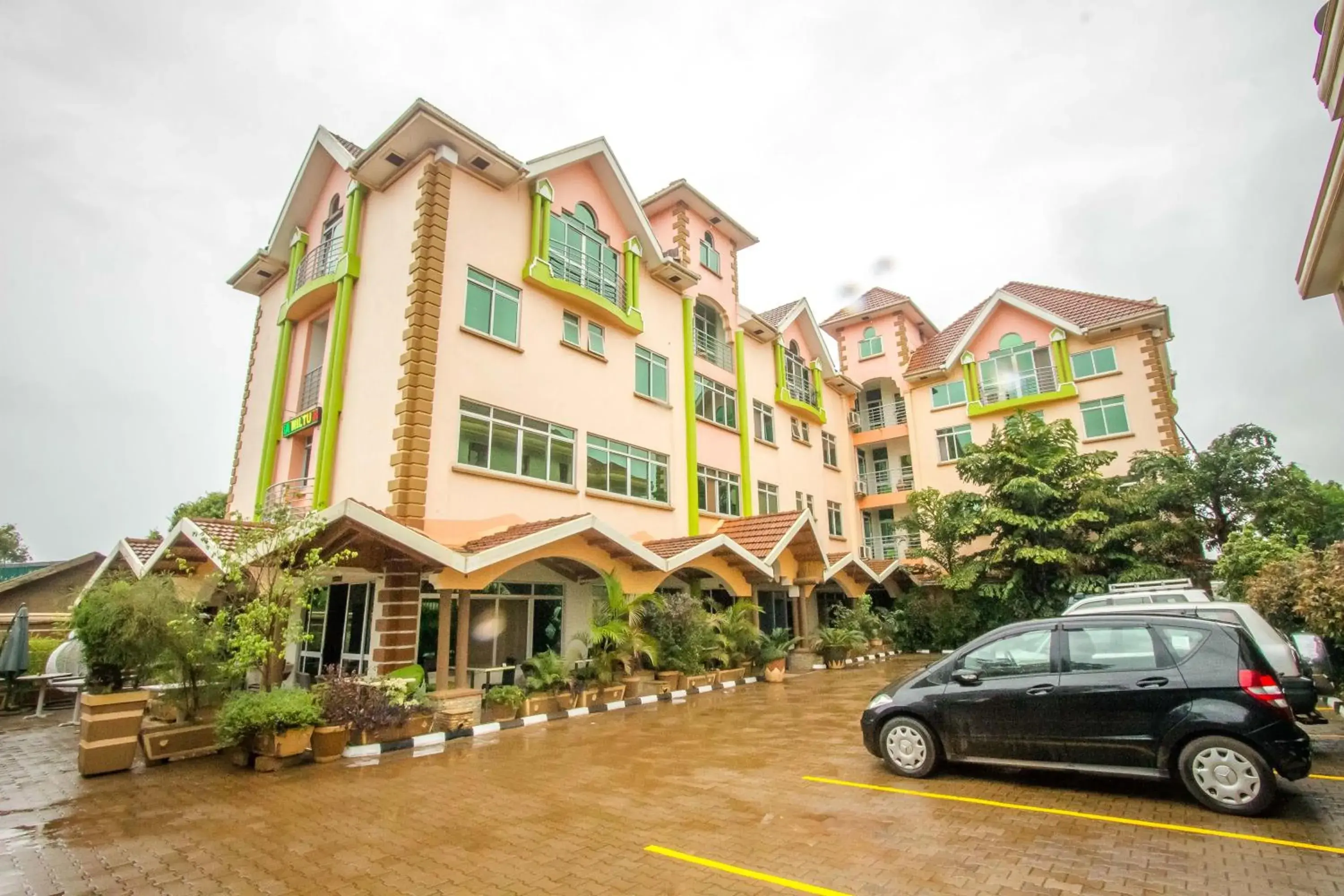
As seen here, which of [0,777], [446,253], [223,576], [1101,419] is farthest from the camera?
[1101,419]

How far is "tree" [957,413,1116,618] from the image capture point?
20.7m

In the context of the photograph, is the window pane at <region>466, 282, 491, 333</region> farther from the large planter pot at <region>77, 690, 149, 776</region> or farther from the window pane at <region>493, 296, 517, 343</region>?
the large planter pot at <region>77, 690, 149, 776</region>

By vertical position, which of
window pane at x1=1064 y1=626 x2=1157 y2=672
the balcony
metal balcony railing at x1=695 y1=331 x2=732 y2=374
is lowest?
window pane at x1=1064 y1=626 x2=1157 y2=672

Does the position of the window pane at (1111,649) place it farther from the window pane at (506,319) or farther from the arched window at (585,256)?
the arched window at (585,256)

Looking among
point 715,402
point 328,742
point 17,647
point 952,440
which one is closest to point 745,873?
point 328,742

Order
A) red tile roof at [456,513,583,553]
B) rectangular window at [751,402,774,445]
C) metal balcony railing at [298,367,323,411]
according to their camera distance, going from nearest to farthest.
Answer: red tile roof at [456,513,583,553] → metal balcony railing at [298,367,323,411] → rectangular window at [751,402,774,445]

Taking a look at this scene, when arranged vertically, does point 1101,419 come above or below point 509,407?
above

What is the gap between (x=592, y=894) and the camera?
4328mm

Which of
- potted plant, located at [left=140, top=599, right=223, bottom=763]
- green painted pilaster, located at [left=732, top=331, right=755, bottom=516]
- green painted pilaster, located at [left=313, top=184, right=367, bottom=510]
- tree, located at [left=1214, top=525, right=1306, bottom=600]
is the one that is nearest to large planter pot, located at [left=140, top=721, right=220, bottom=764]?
potted plant, located at [left=140, top=599, right=223, bottom=763]

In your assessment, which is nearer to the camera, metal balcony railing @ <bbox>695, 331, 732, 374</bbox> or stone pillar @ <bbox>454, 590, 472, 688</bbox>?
stone pillar @ <bbox>454, 590, 472, 688</bbox>

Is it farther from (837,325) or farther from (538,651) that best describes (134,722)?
(837,325)

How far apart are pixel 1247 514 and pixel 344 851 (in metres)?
24.1

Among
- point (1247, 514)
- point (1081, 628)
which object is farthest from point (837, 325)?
point (1081, 628)

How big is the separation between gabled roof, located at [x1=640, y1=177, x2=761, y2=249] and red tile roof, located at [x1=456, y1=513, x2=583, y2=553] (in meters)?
11.9
